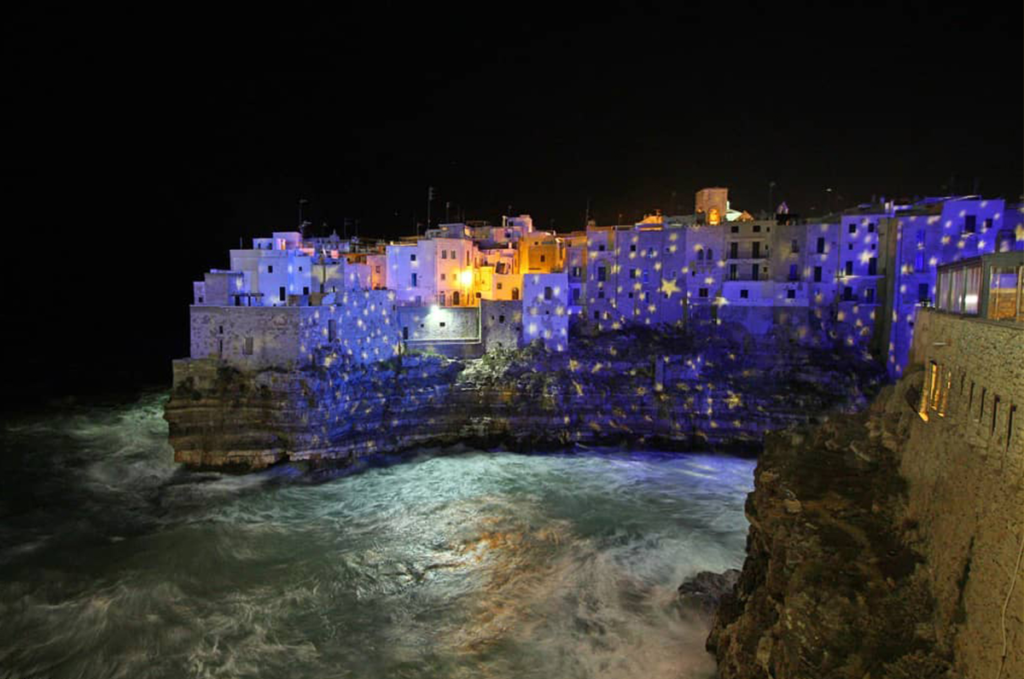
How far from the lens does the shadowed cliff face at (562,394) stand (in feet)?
100

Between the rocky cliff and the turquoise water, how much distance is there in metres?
4.81

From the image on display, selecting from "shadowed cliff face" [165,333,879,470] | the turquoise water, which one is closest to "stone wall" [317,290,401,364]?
"shadowed cliff face" [165,333,879,470]

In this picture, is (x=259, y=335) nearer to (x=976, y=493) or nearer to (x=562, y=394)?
(x=562, y=394)

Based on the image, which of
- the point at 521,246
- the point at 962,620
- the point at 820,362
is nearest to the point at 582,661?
the point at 962,620

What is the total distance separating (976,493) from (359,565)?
17.7 meters

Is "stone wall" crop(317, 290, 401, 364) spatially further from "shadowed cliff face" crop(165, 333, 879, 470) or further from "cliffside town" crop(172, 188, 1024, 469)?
"shadowed cliff face" crop(165, 333, 879, 470)

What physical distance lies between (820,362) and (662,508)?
54.3 feet

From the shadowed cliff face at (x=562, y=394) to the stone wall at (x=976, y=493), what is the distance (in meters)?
23.6

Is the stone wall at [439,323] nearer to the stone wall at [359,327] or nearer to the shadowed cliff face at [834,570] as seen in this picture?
the stone wall at [359,327]

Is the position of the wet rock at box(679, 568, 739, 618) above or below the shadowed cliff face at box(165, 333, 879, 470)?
below

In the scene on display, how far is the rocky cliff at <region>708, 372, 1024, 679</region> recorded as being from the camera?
26.2 feet

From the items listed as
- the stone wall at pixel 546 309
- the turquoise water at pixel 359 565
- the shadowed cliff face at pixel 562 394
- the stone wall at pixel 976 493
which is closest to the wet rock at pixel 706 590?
the turquoise water at pixel 359 565

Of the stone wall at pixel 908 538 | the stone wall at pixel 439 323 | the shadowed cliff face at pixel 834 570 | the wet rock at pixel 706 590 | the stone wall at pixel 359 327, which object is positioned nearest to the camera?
the stone wall at pixel 908 538

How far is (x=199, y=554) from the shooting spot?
2114cm
